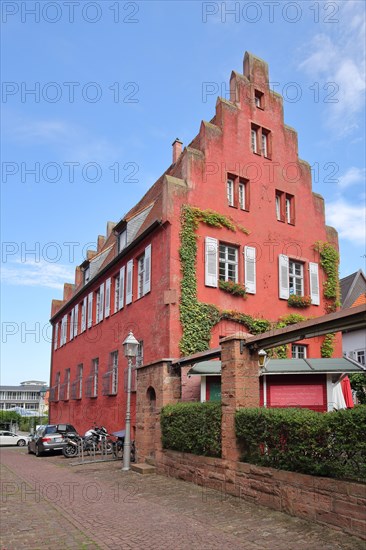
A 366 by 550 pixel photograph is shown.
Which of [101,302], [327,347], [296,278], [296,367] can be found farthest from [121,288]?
[296,367]

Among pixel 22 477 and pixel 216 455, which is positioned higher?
pixel 216 455

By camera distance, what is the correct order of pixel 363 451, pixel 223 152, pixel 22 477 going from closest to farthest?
pixel 363 451 → pixel 22 477 → pixel 223 152

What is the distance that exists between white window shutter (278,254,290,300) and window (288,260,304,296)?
0.69m

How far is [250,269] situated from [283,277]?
179cm

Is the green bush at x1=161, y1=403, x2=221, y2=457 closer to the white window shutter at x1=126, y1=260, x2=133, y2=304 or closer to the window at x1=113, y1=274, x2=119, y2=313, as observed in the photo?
the white window shutter at x1=126, y1=260, x2=133, y2=304

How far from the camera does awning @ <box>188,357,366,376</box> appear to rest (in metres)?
16.3

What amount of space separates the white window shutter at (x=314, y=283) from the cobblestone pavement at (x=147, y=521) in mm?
11740

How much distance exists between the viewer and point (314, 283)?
22469 millimetres

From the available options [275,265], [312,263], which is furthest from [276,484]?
[312,263]

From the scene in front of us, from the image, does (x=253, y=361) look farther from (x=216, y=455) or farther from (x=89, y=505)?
(x=89, y=505)

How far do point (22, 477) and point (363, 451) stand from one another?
11228mm

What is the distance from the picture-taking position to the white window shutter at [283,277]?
21.3m

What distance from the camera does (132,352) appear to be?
16406mm

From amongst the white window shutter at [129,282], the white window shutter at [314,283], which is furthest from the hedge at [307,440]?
the white window shutter at [314,283]
